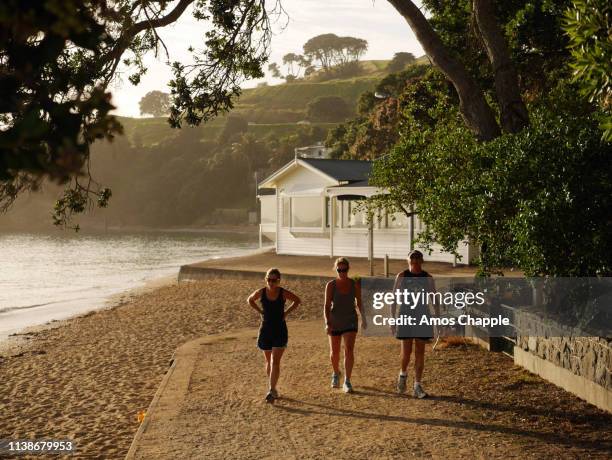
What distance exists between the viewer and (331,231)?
A: 99.1 feet

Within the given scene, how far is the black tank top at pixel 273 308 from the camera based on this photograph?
858 cm

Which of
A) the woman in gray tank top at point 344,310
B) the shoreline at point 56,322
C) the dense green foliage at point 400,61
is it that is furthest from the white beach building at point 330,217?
the dense green foliage at point 400,61

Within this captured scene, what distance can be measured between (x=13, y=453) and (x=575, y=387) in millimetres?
6438

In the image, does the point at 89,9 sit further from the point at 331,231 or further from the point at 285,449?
the point at 331,231

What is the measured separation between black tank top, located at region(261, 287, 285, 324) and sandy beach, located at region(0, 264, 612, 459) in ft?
3.24

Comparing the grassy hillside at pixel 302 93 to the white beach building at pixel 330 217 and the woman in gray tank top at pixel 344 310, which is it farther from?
the woman in gray tank top at pixel 344 310

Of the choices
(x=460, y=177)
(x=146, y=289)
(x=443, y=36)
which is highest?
(x=443, y=36)


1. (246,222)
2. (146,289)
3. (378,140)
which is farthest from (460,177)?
(246,222)

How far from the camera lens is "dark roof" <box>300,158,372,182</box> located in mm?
30344

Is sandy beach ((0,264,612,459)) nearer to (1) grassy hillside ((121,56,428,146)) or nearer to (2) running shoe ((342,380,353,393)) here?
(2) running shoe ((342,380,353,393))

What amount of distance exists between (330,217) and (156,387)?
19.6m

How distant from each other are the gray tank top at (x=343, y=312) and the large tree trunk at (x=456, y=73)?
429 cm

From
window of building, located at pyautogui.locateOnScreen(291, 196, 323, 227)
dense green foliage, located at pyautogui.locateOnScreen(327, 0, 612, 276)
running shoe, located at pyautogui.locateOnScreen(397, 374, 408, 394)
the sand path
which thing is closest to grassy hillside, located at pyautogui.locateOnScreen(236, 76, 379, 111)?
window of building, located at pyautogui.locateOnScreen(291, 196, 323, 227)

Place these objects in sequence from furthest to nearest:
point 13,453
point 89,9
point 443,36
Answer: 1. point 443,36
2. point 13,453
3. point 89,9
